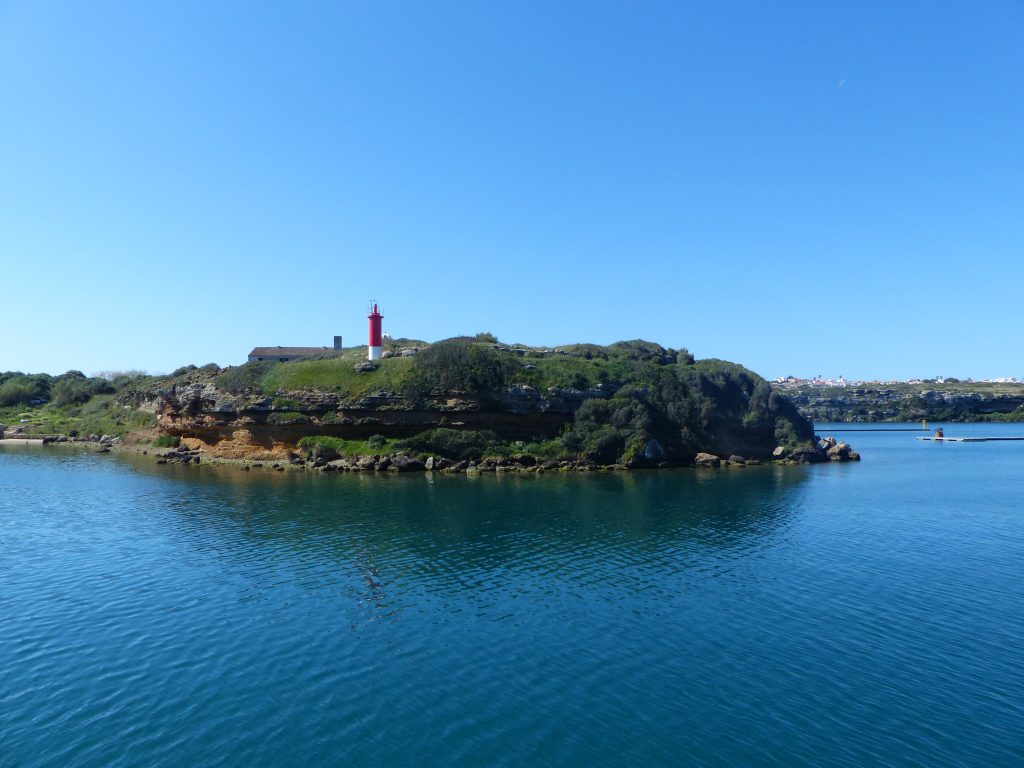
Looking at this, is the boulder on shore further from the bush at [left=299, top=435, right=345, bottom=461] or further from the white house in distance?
the white house in distance

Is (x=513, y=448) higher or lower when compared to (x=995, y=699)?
higher

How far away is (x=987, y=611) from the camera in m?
25.5

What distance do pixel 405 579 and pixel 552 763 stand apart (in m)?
15.6

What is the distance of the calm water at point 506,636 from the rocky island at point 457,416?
77.5 feet

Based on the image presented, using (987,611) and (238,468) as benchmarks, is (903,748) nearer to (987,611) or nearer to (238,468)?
(987,611)

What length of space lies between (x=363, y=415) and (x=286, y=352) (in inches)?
1440

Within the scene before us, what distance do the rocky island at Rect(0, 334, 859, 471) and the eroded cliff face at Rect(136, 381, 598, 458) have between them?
122 millimetres

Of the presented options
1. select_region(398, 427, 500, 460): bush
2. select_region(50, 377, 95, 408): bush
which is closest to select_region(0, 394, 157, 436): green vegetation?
select_region(50, 377, 95, 408): bush

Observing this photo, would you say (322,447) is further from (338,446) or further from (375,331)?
(375,331)

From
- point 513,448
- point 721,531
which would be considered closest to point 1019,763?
point 721,531

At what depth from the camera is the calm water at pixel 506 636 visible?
16266 millimetres

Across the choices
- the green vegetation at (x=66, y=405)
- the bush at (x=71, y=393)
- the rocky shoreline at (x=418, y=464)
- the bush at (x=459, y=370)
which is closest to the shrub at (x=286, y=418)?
the rocky shoreline at (x=418, y=464)

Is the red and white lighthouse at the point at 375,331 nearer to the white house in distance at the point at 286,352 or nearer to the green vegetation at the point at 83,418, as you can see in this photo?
the white house in distance at the point at 286,352

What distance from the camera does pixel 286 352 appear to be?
102m
